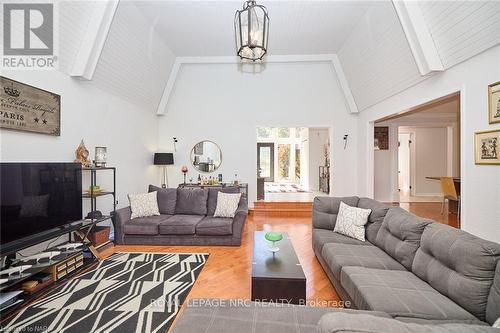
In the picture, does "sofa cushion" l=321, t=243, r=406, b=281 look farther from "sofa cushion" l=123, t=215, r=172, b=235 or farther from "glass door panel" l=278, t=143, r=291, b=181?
"glass door panel" l=278, t=143, r=291, b=181

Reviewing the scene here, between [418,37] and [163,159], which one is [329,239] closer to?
[418,37]

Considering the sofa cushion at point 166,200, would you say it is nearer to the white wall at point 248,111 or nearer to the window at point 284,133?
the white wall at point 248,111

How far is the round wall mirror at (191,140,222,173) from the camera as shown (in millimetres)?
6406

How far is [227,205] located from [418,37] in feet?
12.2

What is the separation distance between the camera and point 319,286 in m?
2.60

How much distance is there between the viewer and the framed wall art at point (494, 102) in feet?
7.77

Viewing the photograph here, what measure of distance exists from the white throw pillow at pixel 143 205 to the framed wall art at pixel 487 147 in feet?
15.4

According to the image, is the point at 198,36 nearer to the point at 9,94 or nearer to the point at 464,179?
the point at 9,94

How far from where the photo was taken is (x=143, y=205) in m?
4.19

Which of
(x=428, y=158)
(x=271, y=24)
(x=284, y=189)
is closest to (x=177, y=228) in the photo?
(x=271, y=24)

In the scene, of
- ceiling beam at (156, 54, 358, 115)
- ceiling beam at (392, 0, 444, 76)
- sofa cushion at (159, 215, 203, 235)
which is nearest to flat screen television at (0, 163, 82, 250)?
sofa cushion at (159, 215, 203, 235)

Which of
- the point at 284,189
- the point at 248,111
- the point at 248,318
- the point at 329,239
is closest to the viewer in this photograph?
the point at 248,318

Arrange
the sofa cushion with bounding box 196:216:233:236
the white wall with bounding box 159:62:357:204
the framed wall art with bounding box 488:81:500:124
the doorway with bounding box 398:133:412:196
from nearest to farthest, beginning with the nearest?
the framed wall art with bounding box 488:81:500:124 < the sofa cushion with bounding box 196:216:233:236 < the white wall with bounding box 159:62:357:204 < the doorway with bounding box 398:133:412:196

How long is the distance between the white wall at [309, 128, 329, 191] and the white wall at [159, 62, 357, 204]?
3.22m
